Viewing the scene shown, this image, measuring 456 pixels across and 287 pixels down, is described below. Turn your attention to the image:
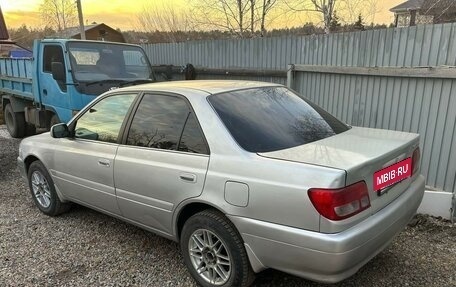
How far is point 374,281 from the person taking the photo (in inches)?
124

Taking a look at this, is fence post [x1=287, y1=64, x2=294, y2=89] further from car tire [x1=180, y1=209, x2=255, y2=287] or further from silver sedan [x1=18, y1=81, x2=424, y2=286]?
car tire [x1=180, y1=209, x2=255, y2=287]

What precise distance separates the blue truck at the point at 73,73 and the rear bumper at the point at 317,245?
15.8 ft

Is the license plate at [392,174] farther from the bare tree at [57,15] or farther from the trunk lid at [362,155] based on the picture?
the bare tree at [57,15]

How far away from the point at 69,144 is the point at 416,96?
3.95m

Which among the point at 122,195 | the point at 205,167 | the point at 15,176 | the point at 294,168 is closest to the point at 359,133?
the point at 294,168

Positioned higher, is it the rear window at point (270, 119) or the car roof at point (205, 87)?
the car roof at point (205, 87)

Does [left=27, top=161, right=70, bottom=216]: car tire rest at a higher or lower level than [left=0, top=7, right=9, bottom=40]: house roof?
lower

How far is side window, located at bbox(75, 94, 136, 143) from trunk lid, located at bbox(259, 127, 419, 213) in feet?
5.33

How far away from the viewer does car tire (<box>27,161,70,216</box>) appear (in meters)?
4.50

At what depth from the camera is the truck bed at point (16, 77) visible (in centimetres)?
811

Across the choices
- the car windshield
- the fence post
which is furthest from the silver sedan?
the car windshield

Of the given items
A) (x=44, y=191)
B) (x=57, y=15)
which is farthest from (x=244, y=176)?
(x=57, y=15)

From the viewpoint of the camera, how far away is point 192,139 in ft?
9.83

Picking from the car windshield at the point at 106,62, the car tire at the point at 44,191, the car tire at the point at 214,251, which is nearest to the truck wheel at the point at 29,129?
the car windshield at the point at 106,62
